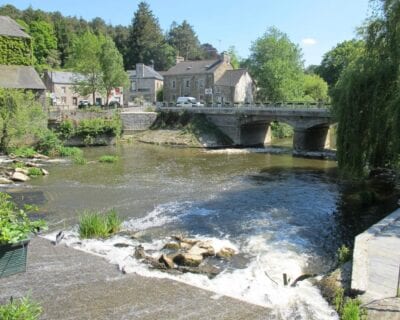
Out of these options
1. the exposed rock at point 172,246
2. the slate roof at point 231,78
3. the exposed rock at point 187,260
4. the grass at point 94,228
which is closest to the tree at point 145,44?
the slate roof at point 231,78

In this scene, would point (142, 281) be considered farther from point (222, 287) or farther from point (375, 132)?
point (375, 132)

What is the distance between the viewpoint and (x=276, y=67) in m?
55.5

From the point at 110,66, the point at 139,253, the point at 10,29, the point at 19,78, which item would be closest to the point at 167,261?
the point at 139,253

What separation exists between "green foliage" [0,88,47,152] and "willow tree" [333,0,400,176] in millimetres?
23958

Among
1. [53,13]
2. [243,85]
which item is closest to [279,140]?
[243,85]

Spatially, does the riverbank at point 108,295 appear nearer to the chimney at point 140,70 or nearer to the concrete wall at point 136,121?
the concrete wall at point 136,121

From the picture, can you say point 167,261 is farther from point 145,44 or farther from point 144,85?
point 145,44

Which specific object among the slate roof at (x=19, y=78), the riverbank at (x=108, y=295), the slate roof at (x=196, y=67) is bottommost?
the riverbank at (x=108, y=295)

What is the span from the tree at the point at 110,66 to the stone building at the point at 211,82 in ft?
42.4

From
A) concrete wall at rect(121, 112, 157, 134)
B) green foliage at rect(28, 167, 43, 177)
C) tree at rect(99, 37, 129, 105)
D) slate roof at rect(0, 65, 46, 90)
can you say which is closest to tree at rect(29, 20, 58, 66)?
tree at rect(99, 37, 129, 105)

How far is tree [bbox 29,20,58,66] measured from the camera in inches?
3300

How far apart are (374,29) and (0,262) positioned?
696 inches

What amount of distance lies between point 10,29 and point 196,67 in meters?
27.5

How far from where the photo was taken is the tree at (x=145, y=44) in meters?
95.9
